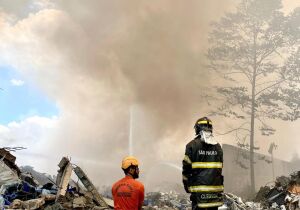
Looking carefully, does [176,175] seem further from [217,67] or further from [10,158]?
[10,158]

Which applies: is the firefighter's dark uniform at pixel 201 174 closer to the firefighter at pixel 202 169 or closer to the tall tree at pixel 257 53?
the firefighter at pixel 202 169

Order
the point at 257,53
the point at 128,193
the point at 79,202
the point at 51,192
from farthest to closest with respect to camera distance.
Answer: the point at 257,53
the point at 51,192
the point at 79,202
the point at 128,193

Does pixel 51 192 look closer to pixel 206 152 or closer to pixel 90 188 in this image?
pixel 90 188

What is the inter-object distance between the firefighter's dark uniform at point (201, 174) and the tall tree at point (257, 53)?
22.2 meters

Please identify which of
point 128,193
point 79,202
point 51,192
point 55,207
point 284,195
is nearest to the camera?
point 128,193

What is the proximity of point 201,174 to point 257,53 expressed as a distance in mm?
23920

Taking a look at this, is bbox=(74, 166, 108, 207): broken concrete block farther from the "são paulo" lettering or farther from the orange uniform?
the orange uniform

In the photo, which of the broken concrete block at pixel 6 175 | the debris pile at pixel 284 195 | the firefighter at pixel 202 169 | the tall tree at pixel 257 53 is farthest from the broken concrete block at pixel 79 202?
the tall tree at pixel 257 53

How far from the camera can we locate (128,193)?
494 cm

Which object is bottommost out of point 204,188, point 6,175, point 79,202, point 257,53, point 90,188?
point 204,188

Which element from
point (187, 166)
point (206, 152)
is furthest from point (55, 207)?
point (206, 152)

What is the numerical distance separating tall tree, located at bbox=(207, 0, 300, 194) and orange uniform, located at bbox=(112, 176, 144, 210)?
23.0 metres

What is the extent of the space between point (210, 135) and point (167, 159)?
95.5ft

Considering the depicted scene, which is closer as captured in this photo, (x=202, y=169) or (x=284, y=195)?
(x=202, y=169)
